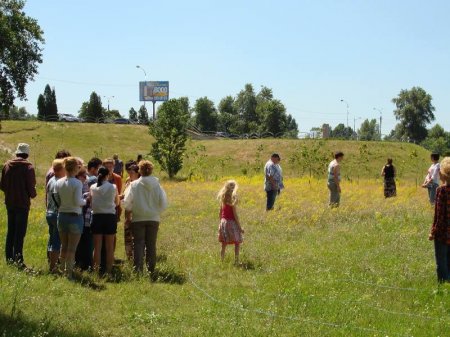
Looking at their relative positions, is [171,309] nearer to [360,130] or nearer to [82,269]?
[82,269]

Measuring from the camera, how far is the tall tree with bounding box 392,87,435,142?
Result: 382ft

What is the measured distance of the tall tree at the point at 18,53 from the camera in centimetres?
4012

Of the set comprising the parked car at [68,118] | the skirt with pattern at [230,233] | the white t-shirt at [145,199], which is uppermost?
the parked car at [68,118]

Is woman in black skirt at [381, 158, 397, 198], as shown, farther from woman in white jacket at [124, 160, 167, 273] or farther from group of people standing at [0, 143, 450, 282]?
woman in white jacket at [124, 160, 167, 273]

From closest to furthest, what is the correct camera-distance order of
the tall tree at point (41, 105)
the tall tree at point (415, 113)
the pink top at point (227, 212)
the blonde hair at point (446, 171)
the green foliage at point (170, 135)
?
1. the blonde hair at point (446, 171)
2. the pink top at point (227, 212)
3. the green foliage at point (170, 135)
4. the tall tree at point (41, 105)
5. the tall tree at point (415, 113)

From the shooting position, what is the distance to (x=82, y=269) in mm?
9430

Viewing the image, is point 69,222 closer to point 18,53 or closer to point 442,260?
point 442,260

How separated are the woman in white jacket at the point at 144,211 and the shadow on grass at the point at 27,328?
9.97ft

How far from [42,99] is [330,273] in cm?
8034

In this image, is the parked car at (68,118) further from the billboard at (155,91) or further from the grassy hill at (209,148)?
the billboard at (155,91)

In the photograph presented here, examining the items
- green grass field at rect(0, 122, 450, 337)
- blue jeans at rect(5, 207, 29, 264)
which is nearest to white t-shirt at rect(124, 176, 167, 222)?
green grass field at rect(0, 122, 450, 337)

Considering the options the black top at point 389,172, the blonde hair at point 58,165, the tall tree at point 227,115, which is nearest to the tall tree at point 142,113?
the tall tree at point 227,115

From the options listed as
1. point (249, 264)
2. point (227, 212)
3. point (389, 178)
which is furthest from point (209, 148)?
point (249, 264)

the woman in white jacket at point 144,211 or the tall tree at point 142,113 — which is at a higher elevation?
the tall tree at point 142,113
